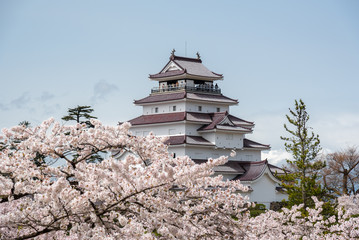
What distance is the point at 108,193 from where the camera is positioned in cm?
1031

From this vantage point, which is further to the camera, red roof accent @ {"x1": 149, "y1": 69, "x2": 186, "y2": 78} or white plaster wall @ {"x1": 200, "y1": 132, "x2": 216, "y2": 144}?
red roof accent @ {"x1": 149, "y1": 69, "x2": 186, "y2": 78}

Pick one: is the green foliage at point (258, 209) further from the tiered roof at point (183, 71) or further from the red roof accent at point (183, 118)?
the tiered roof at point (183, 71)

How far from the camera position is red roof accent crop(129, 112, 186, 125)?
53287mm

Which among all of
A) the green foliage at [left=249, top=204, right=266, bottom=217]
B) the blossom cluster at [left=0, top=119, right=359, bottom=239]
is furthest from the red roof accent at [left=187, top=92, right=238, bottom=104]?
the blossom cluster at [left=0, top=119, right=359, bottom=239]

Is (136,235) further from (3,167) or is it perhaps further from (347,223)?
(347,223)

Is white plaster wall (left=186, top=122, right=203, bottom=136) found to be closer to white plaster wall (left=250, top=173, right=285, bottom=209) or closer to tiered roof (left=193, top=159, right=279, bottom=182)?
tiered roof (left=193, top=159, right=279, bottom=182)

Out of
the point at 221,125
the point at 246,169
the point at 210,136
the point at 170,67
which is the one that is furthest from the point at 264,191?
the point at 170,67

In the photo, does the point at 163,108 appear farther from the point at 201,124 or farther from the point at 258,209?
the point at 258,209

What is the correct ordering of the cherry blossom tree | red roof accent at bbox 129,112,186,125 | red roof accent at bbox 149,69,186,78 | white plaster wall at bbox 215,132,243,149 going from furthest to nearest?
red roof accent at bbox 149,69,186,78 → white plaster wall at bbox 215,132,243,149 → red roof accent at bbox 129,112,186,125 → the cherry blossom tree

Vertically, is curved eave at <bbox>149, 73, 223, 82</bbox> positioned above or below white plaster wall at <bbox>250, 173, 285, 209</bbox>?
above

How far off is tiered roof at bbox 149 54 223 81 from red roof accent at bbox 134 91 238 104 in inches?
86.8

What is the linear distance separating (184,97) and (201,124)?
3599mm

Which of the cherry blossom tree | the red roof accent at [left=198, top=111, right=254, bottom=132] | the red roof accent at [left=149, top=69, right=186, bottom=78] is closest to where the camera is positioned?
the cherry blossom tree

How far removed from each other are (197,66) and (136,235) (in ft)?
168
